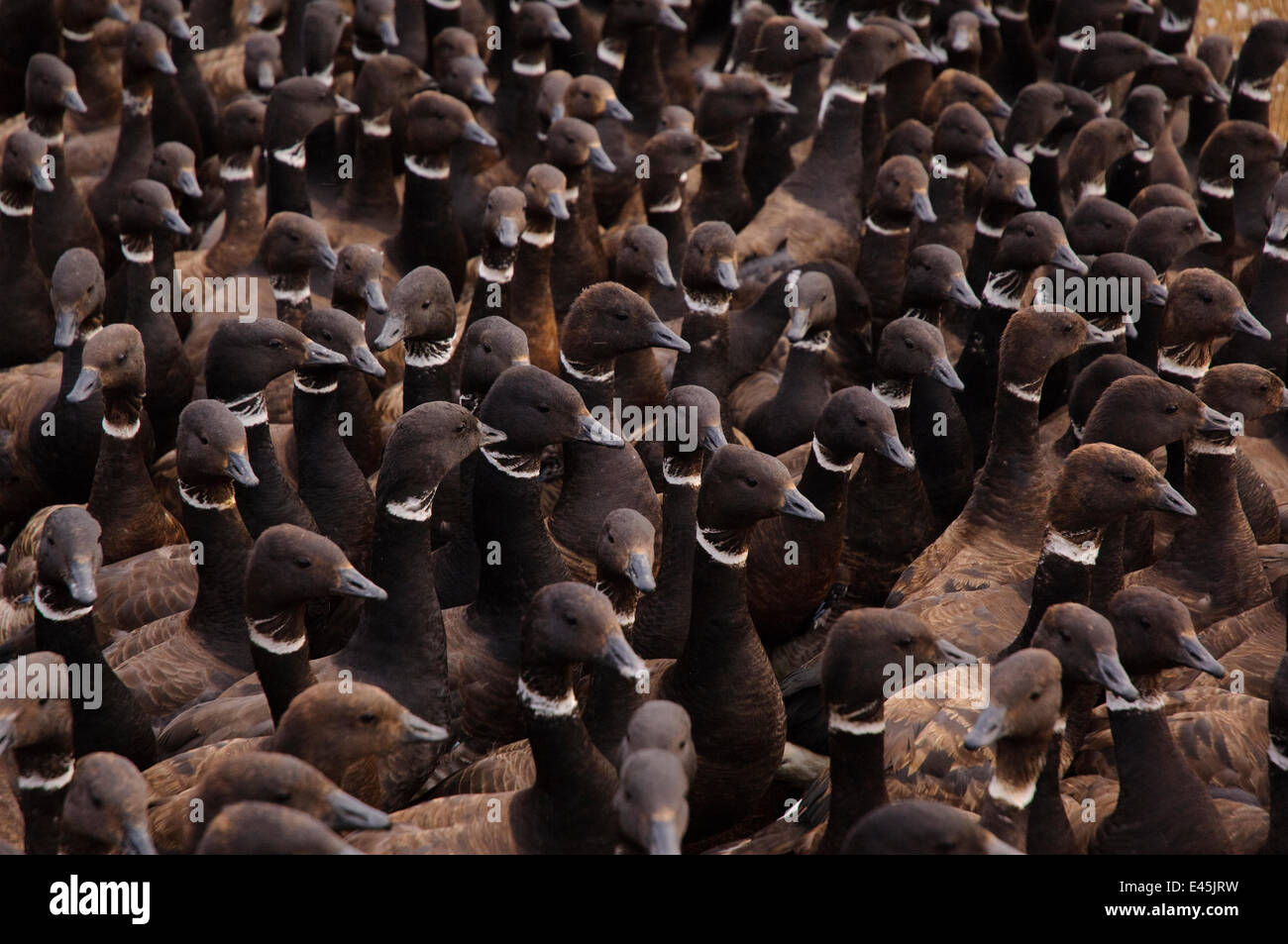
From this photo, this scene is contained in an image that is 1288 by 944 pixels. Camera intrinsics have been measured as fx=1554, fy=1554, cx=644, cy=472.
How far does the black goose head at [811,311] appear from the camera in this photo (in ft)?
32.9

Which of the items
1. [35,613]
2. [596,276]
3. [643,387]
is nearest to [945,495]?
[643,387]

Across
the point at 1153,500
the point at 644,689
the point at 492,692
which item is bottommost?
the point at 492,692

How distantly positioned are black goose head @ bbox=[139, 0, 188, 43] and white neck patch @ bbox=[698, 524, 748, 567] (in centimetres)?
847

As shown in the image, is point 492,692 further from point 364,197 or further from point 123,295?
point 364,197

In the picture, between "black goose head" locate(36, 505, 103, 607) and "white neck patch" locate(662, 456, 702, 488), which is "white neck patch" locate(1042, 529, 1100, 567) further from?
"black goose head" locate(36, 505, 103, 607)

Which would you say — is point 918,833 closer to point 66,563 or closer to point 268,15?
point 66,563

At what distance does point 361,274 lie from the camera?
10070 mm

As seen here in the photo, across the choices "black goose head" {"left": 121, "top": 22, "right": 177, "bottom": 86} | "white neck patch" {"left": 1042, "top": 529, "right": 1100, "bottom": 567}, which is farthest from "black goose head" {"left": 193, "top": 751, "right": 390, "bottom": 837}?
"black goose head" {"left": 121, "top": 22, "right": 177, "bottom": 86}

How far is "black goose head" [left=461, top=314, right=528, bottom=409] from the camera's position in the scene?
357 inches

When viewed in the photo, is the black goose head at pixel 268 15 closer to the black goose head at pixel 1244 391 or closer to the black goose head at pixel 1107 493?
the black goose head at pixel 1244 391

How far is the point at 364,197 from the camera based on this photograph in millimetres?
12555

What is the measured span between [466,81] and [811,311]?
178 inches

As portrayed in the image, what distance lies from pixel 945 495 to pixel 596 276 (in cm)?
324

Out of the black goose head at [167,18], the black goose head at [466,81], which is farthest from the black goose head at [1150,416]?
the black goose head at [167,18]
